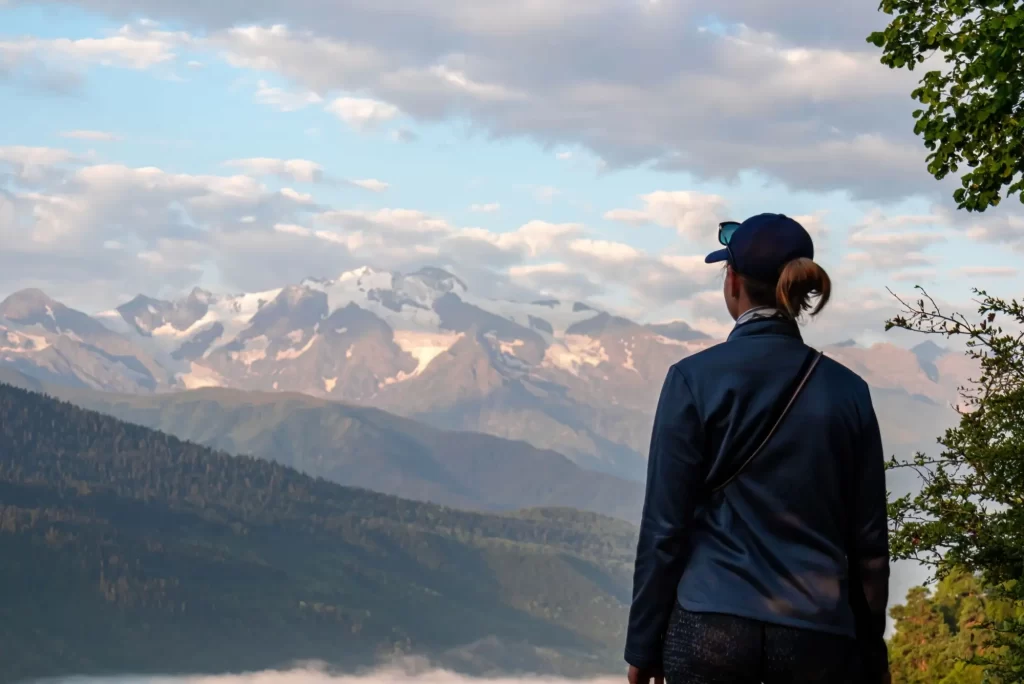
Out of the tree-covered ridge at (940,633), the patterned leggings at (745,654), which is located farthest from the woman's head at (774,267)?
the tree-covered ridge at (940,633)

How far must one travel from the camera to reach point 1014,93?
15.3 m

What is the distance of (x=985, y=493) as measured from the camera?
1210 cm

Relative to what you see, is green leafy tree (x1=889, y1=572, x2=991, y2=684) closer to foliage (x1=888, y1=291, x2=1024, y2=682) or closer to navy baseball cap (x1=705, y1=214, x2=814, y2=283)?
foliage (x1=888, y1=291, x2=1024, y2=682)

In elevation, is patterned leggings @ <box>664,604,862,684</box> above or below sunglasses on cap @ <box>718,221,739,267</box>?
below

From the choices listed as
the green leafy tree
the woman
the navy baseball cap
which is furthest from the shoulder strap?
the green leafy tree

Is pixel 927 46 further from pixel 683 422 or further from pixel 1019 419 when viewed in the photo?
pixel 683 422

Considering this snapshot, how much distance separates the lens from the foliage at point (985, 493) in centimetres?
1169

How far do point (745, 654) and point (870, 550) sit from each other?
2.39ft

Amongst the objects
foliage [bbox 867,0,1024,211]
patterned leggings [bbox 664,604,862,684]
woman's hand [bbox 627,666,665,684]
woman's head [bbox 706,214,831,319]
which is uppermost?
foliage [bbox 867,0,1024,211]

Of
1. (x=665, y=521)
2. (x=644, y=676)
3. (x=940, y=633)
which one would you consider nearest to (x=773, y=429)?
(x=665, y=521)

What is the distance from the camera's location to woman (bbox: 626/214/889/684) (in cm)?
454

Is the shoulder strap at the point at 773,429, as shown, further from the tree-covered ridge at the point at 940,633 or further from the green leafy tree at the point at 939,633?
the green leafy tree at the point at 939,633

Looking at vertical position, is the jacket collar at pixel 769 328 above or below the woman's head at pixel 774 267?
below

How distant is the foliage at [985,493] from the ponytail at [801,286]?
23.2ft
